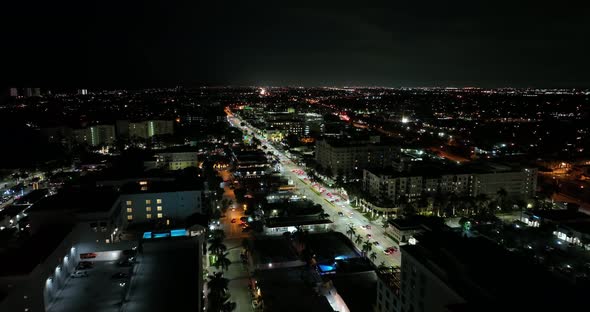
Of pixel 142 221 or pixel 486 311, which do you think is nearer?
pixel 486 311

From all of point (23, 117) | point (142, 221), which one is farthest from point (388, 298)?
point (23, 117)

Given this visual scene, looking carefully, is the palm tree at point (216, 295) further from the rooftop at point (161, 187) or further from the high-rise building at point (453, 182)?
the high-rise building at point (453, 182)

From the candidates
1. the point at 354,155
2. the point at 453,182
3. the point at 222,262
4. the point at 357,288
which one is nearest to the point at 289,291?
the point at 357,288

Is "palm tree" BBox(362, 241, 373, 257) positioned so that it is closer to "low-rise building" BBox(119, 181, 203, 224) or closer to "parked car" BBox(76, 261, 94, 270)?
"low-rise building" BBox(119, 181, 203, 224)

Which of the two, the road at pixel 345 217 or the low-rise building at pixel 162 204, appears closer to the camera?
the road at pixel 345 217

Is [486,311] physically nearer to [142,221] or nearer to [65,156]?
[142,221]

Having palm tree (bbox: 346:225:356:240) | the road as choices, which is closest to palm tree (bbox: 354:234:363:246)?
palm tree (bbox: 346:225:356:240)

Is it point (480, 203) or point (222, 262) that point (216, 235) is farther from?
point (480, 203)

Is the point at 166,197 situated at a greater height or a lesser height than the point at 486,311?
lesser

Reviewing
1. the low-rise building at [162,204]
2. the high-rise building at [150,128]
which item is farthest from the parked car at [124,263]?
the high-rise building at [150,128]
